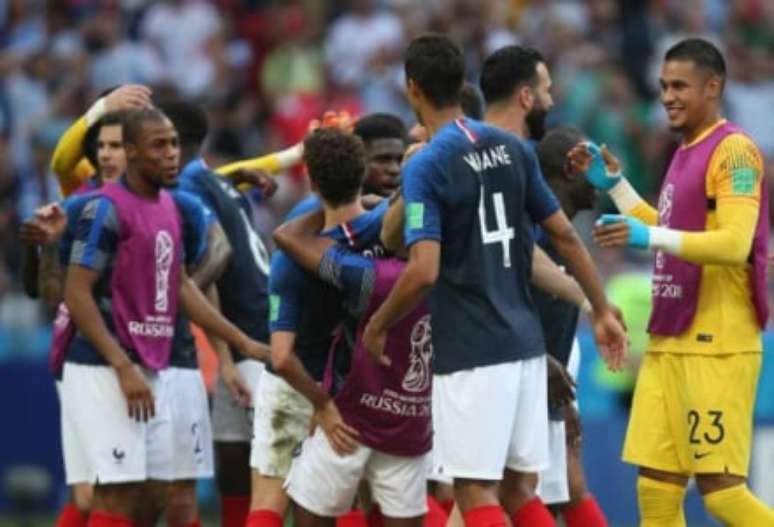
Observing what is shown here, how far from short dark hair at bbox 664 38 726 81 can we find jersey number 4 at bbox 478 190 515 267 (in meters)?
1.33

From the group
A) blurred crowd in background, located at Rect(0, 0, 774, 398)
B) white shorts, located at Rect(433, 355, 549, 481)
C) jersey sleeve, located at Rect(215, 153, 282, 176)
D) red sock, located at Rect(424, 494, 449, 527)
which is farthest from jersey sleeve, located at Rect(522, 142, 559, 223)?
blurred crowd in background, located at Rect(0, 0, 774, 398)

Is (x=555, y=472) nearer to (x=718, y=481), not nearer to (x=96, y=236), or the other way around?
(x=718, y=481)

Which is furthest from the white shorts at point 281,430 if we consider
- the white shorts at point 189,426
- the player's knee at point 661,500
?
the player's knee at point 661,500

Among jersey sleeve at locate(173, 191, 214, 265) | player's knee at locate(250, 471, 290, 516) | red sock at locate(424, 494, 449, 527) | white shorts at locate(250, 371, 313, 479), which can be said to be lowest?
red sock at locate(424, 494, 449, 527)

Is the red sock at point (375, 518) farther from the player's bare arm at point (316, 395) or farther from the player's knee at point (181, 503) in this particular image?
the player's knee at point (181, 503)

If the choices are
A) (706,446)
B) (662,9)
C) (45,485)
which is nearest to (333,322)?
(706,446)

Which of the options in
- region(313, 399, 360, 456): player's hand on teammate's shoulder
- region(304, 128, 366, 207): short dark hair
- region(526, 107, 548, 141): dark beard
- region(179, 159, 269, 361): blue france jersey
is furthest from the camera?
region(179, 159, 269, 361): blue france jersey

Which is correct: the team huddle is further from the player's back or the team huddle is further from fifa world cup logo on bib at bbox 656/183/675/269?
the player's back

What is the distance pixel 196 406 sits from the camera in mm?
12359

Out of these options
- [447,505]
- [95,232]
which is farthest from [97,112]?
[447,505]

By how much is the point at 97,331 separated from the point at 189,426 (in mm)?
989

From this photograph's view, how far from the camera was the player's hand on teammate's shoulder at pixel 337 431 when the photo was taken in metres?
11.0

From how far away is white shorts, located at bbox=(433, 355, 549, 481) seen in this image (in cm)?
1039

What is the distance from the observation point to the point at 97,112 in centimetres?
1262
